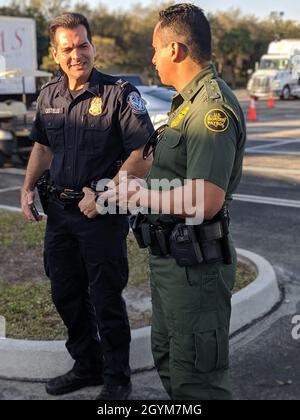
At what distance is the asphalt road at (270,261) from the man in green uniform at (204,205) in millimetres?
991

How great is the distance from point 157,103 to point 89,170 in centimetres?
1013

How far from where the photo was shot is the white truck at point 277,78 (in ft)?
108

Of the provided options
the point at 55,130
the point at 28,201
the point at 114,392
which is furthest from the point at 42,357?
the point at 55,130

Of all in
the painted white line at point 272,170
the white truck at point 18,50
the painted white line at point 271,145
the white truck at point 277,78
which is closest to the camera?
the painted white line at point 272,170

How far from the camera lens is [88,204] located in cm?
282

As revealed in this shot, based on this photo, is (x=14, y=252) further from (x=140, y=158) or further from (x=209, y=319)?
(x=209, y=319)

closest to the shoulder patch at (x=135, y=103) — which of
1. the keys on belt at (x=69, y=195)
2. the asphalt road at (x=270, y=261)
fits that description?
the keys on belt at (x=69, y=195)

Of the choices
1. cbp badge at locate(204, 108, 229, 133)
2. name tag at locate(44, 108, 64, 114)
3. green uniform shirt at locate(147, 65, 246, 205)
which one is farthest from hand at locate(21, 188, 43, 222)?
cbp badge at locate(204, 108, 229, 133)

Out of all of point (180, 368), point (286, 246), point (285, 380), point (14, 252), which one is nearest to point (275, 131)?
A: point (286, 246)

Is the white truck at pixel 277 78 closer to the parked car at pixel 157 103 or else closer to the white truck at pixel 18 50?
the parked car at pixel 157 103

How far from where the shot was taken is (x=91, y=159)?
308cm

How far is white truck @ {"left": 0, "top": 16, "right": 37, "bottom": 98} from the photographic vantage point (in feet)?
43.3

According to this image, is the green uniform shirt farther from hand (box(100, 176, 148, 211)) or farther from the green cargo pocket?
the green cargo pocket

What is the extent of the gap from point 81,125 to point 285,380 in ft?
6.20
